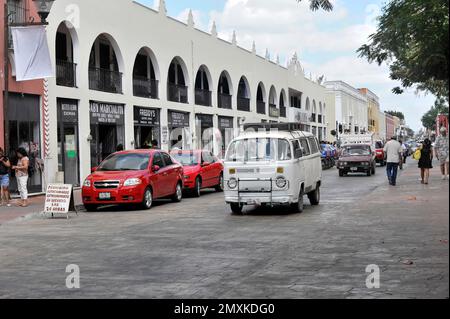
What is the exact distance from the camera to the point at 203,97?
3638cm

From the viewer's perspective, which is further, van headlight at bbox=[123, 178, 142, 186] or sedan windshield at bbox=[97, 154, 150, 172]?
sedan windshield at bbox=[97, 154, 150, 172]

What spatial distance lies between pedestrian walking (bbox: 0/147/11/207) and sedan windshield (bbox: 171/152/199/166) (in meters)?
6.19

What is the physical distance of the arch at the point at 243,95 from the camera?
42831mm

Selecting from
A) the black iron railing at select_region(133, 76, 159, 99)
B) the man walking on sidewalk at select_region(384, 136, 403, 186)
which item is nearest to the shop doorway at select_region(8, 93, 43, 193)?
the black iron railing at select_region(133, 76, 159, 99)

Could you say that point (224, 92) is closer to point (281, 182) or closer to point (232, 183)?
point (232, 183)

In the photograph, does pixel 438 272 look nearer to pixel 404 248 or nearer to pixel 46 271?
pixel 404 248

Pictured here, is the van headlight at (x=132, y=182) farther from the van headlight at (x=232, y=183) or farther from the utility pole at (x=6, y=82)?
the utility pole at (x=6, y=82)

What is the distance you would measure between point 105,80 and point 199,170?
25.2 feet

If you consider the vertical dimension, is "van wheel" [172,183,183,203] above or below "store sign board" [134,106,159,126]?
below

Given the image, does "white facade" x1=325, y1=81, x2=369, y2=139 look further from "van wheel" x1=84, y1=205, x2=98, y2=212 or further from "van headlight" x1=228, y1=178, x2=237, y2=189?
"van headlight" x1=228, y1=178, x2=237, y2=189

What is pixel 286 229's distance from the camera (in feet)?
39.1

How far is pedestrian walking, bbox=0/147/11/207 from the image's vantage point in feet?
56.9
